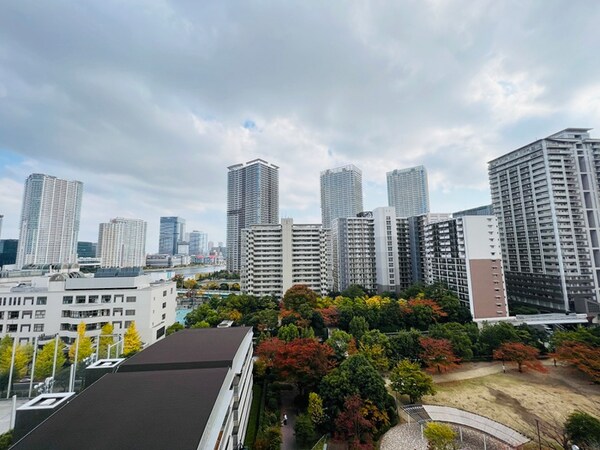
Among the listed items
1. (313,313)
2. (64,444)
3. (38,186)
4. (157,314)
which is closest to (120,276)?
(157,314)

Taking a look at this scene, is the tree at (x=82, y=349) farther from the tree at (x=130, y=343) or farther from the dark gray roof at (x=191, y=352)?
the dark gray roof at (x=191, y=352)

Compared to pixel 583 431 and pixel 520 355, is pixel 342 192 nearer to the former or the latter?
pixel 520 355

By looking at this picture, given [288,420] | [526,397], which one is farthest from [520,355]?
[288,420]

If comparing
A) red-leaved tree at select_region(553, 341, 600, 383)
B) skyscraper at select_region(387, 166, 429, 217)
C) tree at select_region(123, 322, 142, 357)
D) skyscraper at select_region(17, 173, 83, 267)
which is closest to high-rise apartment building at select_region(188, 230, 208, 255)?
skyscraper at select_region(17, 173, 83, 267)

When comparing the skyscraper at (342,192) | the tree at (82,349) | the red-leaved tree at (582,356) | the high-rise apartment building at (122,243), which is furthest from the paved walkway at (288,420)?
the high-rise apartment building at (122,243)

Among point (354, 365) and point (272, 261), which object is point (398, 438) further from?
point (272, 261)

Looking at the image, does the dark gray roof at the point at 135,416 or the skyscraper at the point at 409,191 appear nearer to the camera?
the dark gray roof at the point at 135,416
